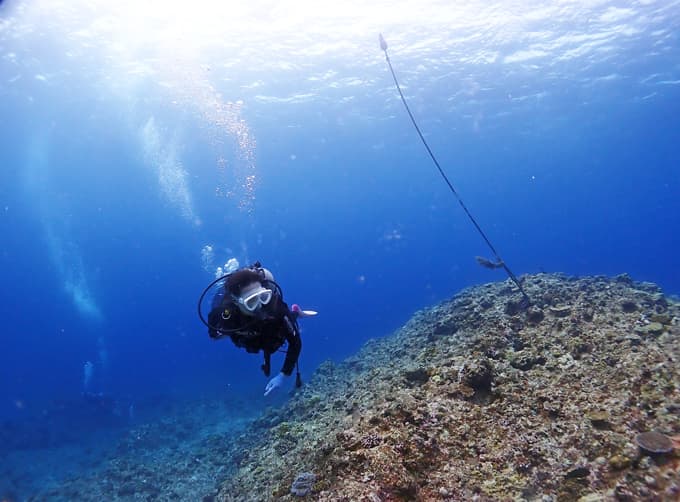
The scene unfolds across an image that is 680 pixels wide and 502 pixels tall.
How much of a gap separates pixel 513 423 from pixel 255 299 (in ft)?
12.7

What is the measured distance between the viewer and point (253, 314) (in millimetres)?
4359

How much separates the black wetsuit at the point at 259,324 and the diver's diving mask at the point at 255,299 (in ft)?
0.25

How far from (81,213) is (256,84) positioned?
64957 mm

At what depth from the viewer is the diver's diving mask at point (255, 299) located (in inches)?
168

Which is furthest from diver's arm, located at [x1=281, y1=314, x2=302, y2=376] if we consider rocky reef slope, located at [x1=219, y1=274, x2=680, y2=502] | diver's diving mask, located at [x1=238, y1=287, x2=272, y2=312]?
rocky reef slope, located at [x1=219, y1=274, x2=680, y2=502]

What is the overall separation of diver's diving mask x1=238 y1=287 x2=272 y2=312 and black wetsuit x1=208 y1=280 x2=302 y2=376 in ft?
0.25

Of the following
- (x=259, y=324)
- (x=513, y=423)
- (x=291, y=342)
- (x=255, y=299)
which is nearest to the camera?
(x=255, y=299)

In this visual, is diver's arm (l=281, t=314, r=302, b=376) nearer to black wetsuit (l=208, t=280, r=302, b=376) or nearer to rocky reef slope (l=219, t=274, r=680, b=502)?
black wetsuit (l=208, t=280, r=302, b=376)

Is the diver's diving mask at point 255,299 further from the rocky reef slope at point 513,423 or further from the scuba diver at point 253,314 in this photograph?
the rocky reef slope at point 513,423

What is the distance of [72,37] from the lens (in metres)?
19.6

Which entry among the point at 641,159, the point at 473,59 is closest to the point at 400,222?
the point at 641,159

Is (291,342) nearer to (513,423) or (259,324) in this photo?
(259,324)

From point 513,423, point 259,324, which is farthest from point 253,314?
point 513,423

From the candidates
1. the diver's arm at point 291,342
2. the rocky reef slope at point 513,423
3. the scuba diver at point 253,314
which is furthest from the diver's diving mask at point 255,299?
the rocky reef slope at point 513,423
